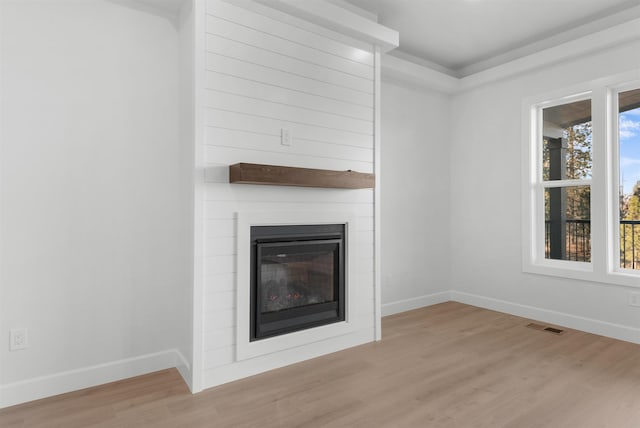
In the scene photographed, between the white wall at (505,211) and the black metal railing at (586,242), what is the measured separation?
264 millimetres

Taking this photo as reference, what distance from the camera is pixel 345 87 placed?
3.07 meters

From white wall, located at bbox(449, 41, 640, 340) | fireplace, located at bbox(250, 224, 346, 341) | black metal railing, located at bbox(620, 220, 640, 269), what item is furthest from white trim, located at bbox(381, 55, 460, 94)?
black metal railing, located at bbox(620, 220, 640, 269)

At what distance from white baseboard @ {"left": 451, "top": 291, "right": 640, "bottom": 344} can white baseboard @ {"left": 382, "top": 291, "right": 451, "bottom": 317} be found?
0.53 ft

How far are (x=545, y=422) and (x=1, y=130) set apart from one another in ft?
11.2

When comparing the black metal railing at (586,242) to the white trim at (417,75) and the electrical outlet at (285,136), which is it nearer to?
the white trim at (417,75)

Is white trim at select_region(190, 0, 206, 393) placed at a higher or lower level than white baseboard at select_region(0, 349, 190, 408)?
higher

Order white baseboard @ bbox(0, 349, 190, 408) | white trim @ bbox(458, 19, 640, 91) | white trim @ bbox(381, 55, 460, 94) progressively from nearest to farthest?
white baseboard @ bbox(0, 349, 190, 408) → white trim @ bbox(458, 19, 640, 91) → white trim @ bbox(381, 55, 460, 94)

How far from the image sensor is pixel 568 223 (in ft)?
12.3

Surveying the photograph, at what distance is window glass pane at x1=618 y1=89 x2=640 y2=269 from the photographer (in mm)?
3314

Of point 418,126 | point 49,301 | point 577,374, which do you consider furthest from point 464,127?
point 49,301

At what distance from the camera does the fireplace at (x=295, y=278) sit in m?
2.63

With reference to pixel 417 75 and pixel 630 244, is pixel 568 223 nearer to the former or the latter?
pixel 630 244

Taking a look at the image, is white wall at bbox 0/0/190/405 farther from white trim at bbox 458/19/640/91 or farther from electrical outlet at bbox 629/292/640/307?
electrical outlet at bbox 629/292/640/307

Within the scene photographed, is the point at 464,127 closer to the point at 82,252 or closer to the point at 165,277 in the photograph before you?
the point at 165,277
